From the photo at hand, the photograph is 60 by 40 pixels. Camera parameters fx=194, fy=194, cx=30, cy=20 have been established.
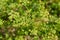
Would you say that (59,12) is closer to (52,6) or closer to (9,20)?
(52,6)

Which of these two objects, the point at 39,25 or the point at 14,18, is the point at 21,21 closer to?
the point at 14,18

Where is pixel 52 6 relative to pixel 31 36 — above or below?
above

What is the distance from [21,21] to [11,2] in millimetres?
791

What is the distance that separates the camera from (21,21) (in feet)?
15.5

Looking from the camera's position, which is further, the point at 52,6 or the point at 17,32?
the point at 52,6

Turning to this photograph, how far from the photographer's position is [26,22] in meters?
4.73

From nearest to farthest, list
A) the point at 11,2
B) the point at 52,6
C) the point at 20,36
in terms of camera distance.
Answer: the point at 20,36
the point at 11,2
the point at 52,6

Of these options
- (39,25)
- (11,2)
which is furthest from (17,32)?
(11,2)

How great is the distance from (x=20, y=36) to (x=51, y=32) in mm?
817

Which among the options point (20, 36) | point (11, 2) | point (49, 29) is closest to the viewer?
point (20, 36)

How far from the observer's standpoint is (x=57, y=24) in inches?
204

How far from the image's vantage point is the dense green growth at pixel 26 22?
465 cm

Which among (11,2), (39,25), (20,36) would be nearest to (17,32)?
(20,36)

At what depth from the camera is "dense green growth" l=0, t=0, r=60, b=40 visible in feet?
15.3
